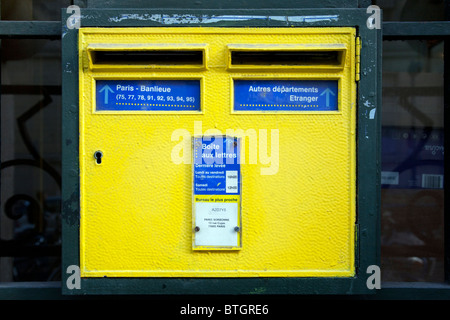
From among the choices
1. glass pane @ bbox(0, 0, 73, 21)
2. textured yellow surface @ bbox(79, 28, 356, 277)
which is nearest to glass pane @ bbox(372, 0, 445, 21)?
textured yellow surface @ bbox(79, 28, 356, 277)

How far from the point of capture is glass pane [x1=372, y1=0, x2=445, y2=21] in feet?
8.85

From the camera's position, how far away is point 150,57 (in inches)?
78.0

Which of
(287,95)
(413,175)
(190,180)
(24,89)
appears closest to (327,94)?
(287,95)

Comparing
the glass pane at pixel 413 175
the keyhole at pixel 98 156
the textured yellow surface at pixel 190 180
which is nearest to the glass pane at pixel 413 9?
the glass pane at pixel 413 175

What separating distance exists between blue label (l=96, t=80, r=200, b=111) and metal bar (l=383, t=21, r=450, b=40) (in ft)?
3.67

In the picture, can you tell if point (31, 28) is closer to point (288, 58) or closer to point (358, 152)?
point (288, 58)

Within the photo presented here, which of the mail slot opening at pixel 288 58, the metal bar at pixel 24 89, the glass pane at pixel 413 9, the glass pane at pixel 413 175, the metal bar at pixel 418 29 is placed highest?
the glass pane at pixel 413 9

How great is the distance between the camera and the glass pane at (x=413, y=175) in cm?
335

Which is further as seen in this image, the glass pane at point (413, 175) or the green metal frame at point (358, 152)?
the glass pane at point (413, 175)

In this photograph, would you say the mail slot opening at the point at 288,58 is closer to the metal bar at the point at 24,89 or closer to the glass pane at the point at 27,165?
the glass pane at the point at 27,165

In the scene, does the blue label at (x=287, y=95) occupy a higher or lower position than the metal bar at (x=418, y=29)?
lower

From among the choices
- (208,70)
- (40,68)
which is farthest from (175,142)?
(40,68)

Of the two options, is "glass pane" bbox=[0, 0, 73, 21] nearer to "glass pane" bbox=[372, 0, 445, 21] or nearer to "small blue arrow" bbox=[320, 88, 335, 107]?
"small blue arrow" bbox=[320, 88, 335, 107]

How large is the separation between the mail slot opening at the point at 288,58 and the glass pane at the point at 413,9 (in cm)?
83
